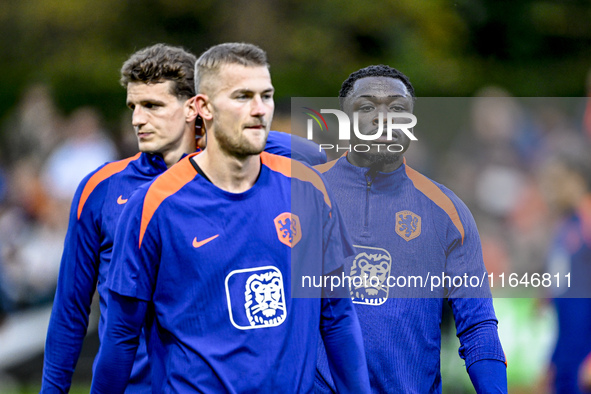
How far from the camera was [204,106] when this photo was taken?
3611mm

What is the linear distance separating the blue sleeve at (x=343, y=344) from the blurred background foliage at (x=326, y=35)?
9.17 m

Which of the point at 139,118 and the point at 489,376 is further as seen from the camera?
the point at 139,118

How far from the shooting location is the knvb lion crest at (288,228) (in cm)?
351

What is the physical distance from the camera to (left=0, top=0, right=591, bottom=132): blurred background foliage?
556 inches

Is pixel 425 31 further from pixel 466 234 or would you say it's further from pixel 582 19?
pixel 466 234

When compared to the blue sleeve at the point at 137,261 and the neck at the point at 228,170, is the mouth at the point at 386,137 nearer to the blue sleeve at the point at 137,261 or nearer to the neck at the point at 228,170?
the neck at the point at 228,170

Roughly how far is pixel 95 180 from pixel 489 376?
2102mm

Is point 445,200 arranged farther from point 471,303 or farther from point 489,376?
point 489,376

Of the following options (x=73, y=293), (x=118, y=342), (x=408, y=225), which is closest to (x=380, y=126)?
(x=408, y=225)

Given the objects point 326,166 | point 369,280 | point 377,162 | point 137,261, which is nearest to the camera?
point 137,261

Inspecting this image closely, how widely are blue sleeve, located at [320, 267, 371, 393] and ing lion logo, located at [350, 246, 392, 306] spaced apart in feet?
1.20

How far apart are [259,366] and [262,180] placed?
2.47ft

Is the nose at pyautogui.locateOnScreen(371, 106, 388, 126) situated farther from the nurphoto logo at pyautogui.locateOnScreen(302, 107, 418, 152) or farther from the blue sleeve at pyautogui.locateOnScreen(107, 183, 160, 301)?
the blue sleeve at pyautogui.locateOnScreen(107, 183, 160, 301)

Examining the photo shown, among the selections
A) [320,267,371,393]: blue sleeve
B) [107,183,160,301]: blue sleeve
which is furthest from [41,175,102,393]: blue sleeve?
[320,267,371,393]: blue sleeve
